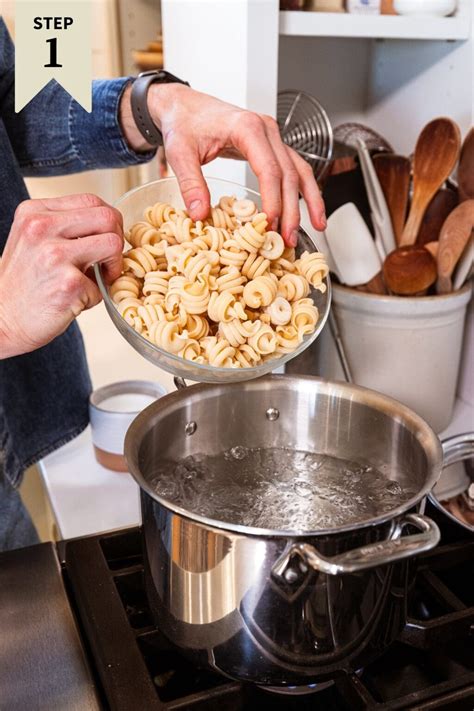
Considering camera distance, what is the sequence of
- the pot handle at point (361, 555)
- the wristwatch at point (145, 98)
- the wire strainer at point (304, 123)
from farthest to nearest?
the wire strainer at point (304, 123)
the wristwatch at point (145, 98)
the pot handle at point (361, 555)

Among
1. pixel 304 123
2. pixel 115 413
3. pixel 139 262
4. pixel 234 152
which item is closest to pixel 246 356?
pixel 139 262

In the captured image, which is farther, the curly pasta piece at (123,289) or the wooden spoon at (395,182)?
the wooden spoon at (395,182)

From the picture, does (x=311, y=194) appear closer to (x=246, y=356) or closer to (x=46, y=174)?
(x=246, y=356)

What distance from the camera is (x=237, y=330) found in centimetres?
60

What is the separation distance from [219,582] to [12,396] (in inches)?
20.6

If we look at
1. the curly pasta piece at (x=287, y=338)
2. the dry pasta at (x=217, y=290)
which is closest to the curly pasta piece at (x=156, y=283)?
the dry pasta at (x=217, y=290)

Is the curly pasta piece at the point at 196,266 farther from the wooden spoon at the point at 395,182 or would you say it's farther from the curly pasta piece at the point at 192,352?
the wooden spoon at the point at 395,182

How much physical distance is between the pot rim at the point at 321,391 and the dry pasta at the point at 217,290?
72mm

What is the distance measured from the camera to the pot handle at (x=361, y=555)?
0.44 m

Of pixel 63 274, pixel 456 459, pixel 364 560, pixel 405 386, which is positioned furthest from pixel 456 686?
pixel 405 386

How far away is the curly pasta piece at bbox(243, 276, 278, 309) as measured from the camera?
60 cm

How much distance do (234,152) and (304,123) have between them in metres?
0.40

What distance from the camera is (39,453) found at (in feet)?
3.16

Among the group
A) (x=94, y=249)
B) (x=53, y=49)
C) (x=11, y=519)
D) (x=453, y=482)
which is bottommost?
(x=11, y=519)
